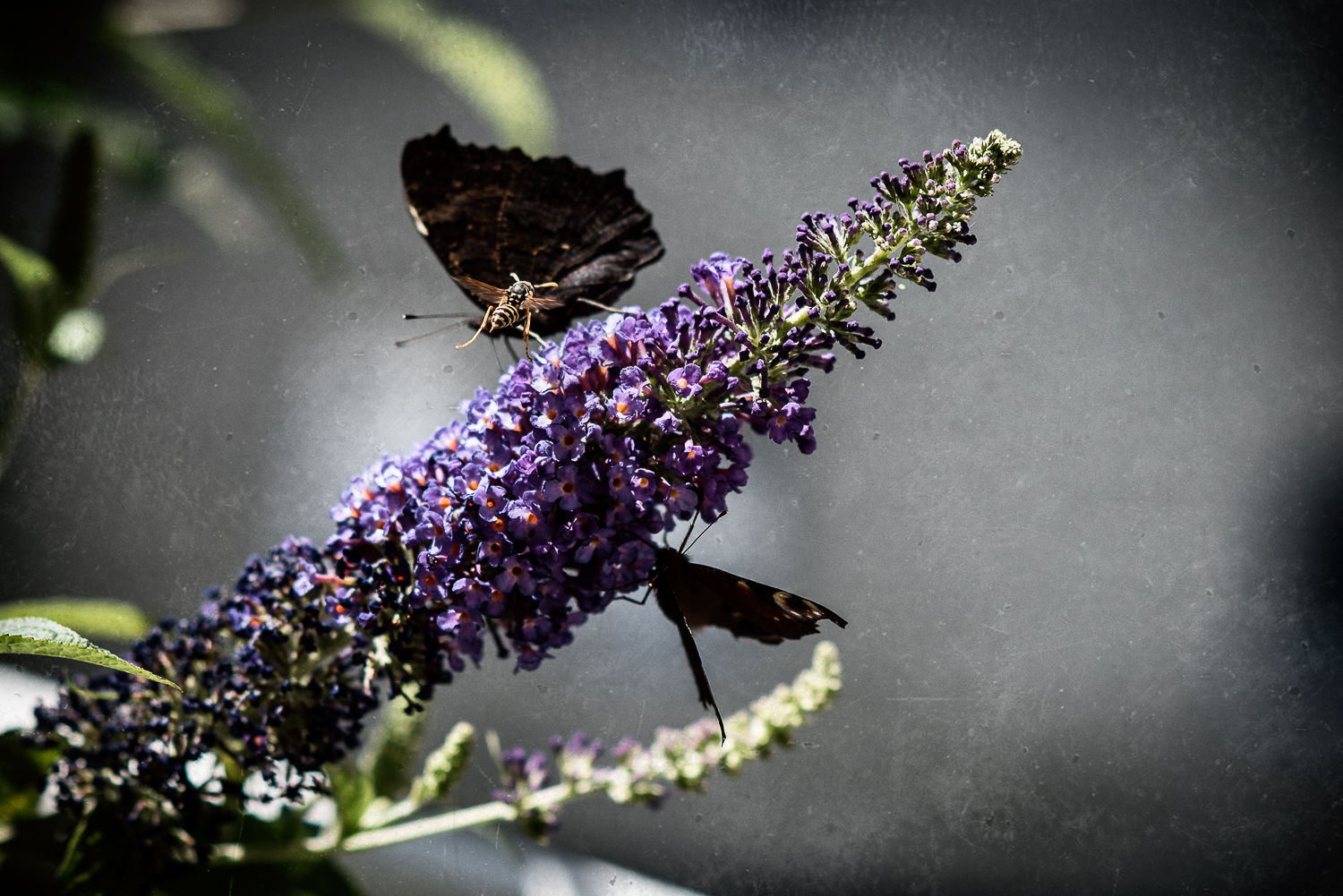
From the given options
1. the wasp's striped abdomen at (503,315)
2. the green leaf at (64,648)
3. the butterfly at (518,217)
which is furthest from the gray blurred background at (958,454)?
the green leaf at (64,648)

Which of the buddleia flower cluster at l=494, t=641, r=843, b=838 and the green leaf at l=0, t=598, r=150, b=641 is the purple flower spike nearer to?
the buddleia flower cluster at l=494, t=641, r=843, b=838

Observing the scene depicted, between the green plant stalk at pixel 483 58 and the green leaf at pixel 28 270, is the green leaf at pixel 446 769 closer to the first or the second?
the green plant stalk at pixel 483 58

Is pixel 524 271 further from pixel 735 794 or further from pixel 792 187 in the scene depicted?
pixel 735 794

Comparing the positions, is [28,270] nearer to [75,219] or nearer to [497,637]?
Result: [75,219]

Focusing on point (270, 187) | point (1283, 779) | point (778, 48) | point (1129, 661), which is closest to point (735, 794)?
point (1129, 661)

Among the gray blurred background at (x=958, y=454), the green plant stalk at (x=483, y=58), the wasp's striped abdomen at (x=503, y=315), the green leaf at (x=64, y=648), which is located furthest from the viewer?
the green plant stalk at (x=483, y=58)

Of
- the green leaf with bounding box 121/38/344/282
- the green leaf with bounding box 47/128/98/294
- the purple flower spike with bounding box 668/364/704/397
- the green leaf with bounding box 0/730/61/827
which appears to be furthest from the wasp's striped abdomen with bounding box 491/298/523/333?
the green leaf with bounding box 47/128/98/294
